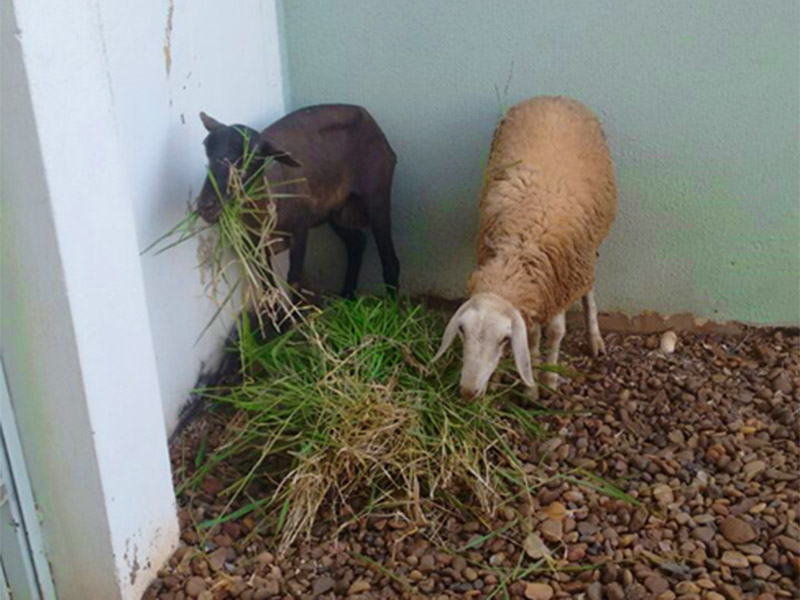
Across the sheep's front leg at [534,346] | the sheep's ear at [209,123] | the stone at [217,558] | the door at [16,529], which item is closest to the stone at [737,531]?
the sheep's front leg at [534,346]

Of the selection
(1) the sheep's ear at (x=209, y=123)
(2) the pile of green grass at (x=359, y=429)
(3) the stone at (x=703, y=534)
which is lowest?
(3) the stone at (x=703, y=534)

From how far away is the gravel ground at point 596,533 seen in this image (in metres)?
2.63

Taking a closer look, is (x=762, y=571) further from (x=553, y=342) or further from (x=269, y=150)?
(x=269, y=150)

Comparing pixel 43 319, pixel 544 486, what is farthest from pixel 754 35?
pixel 43 319

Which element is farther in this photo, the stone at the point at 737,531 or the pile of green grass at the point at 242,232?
the pile of green grass at the point at 242,232

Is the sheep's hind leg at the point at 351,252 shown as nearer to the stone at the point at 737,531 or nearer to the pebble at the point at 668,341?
the pebble at the point at 668,341

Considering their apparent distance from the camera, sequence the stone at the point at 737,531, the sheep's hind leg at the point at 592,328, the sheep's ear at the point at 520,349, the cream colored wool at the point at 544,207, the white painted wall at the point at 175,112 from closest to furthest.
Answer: the stone at the point at 737,531 → the white painted wall at the point at 175,112 → the sheep's ear at the point at 520,349 → the cream colored wool at the point at 544,207 → the sheep's hind leg at the point at 592,328

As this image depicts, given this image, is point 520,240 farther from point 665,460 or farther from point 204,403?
point 204,403

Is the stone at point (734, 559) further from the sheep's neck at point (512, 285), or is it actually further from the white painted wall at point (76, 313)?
the white painted wall at point (76, 313)

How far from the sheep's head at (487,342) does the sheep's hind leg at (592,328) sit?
0.94 meters

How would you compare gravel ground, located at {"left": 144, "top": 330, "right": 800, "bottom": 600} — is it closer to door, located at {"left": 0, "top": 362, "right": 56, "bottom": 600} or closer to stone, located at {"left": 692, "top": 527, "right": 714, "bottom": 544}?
stone, located at {"left": 692, "top": 527, "right": 714, "bottom": 544}

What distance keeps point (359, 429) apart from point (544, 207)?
1.16m

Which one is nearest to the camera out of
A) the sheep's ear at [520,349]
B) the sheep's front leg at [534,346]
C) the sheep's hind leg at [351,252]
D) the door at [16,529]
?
the door at [16,529]

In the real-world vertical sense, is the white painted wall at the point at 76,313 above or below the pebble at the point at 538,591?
above
